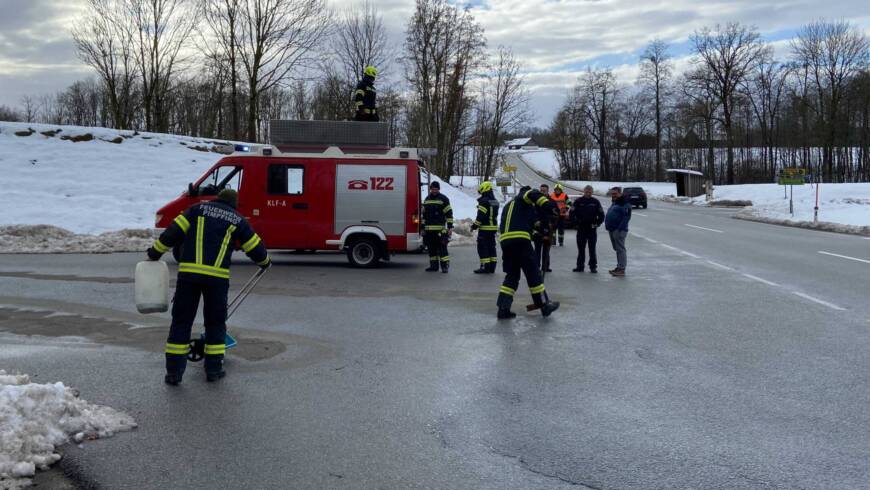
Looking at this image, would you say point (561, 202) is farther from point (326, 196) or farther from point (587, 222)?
point (326, 196)

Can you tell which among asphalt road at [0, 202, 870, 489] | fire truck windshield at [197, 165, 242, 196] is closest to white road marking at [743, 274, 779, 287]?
asphalt road at [0, 202, 870, 489]

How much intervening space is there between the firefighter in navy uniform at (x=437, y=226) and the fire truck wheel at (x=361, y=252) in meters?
1.14

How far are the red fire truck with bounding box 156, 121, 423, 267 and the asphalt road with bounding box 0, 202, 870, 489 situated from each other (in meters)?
3.16

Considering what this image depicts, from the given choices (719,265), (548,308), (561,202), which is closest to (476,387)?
(548,308)

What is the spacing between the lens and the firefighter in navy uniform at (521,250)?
358 inches

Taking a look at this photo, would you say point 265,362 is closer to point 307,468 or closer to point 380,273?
point 307,468

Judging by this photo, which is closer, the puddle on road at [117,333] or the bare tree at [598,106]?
the puddle on road at [117,333]

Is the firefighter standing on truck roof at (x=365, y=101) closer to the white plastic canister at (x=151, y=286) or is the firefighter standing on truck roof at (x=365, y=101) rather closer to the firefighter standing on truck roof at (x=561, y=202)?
the firefighter standing on truck roof at (x=561, y=202)

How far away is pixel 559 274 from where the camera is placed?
1387cm

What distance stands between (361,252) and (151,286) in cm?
860

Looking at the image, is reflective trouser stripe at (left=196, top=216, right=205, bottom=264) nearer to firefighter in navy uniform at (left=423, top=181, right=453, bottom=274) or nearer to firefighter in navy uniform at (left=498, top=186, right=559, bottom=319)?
firefighter in navy uniform at (left=498, top=186, right=559, bottom=319)

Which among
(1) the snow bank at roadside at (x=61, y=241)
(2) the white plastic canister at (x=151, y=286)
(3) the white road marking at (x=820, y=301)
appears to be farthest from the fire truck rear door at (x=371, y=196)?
(2) the white plastic canister at (x=151, y=286)

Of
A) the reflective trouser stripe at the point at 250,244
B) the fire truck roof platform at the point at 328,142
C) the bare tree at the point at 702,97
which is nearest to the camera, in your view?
the reflective trouser stripe at the point at 250,244

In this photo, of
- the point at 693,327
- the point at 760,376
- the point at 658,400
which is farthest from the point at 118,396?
the point at 693,327
